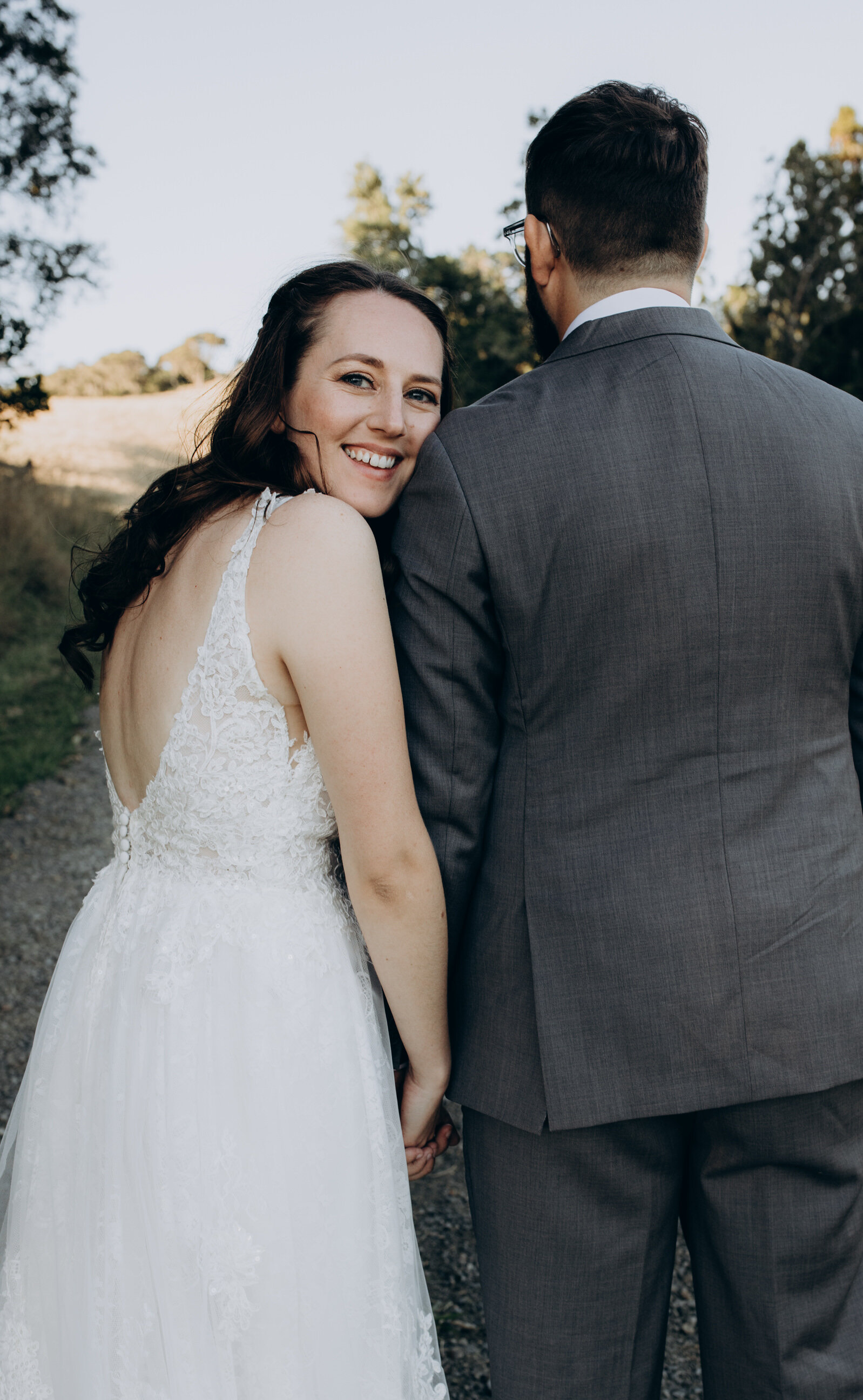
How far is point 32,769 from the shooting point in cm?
675

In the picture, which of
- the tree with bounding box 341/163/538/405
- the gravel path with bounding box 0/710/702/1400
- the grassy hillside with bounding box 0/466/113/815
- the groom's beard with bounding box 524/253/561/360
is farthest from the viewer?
the tree with bounding box 341/163/538/405

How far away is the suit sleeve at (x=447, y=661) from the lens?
4.76ft

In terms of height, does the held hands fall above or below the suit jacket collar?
below

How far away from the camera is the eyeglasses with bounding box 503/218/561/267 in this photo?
1.56 m

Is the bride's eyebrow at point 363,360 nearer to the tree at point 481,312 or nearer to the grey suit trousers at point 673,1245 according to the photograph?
the grey suit trousers at point 673,1245

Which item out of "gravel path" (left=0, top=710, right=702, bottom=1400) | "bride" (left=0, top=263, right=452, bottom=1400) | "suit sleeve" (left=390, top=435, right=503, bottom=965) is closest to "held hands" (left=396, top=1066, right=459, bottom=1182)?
"bride" (left=0, top=263, right=452, bottom=1400)

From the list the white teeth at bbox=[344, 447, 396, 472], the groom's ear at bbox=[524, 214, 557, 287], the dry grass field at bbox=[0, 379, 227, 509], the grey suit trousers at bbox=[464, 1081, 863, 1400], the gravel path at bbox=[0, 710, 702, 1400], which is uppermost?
the dry grass field at bbox=[0, 379, 227, 509]

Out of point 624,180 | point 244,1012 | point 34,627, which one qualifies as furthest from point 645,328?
point 34,627

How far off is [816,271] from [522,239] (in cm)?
992

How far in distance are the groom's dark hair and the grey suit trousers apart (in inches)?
51.7

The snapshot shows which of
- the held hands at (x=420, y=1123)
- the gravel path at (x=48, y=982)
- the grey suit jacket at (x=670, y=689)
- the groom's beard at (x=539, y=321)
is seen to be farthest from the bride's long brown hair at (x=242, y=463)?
the gravel path at (x=48, y=982)

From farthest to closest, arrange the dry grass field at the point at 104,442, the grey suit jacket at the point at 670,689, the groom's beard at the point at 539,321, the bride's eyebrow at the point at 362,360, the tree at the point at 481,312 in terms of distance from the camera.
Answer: the dry grass field at the point at 104,442, the tree at the point at 481,312, the bride's eyebrow at the point at 362,360, the groom's beard at the point at 539,321, the grey suit jacket at the point at 670,689

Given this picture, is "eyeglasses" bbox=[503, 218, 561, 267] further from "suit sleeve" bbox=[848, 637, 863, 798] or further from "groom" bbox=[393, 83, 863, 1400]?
"suit sleeve" bbox=[848, 637, 863, 798]

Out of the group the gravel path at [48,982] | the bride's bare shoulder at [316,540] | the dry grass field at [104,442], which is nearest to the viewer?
the bride's bare shoulder at [316,540]
